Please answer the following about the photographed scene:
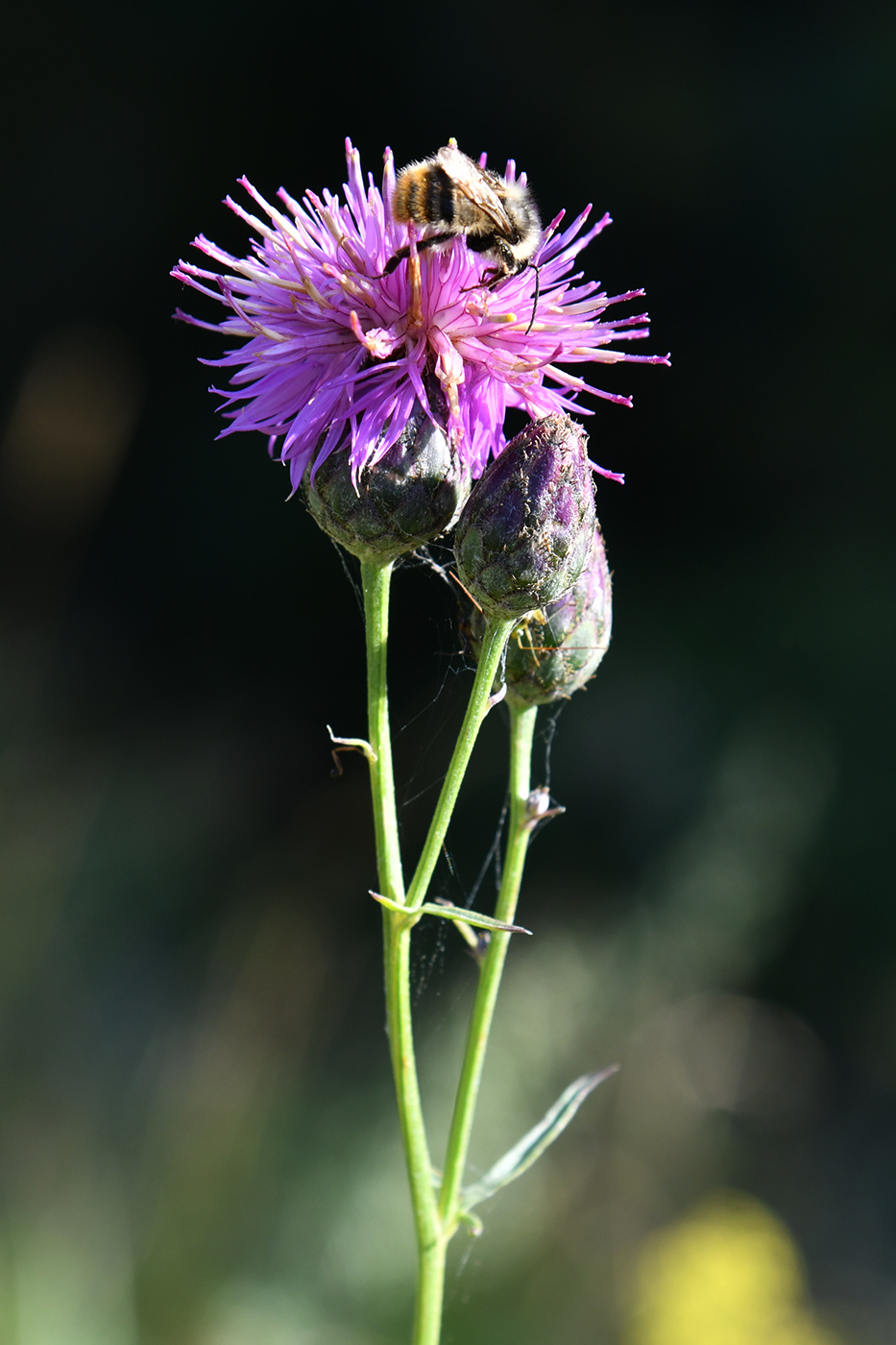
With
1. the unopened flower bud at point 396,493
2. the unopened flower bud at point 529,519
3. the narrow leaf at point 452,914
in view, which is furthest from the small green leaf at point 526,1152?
the unopened flower bud at point 396,493

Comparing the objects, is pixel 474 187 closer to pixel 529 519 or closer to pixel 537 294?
pixel 537 294

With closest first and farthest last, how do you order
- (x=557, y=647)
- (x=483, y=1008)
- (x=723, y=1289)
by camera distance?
(x=483, y=1008)
(x=557, y=647)
(x=723, y=1289)

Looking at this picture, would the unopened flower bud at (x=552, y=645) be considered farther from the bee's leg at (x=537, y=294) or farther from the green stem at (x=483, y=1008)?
the bee's leg at (x=537, y=294)

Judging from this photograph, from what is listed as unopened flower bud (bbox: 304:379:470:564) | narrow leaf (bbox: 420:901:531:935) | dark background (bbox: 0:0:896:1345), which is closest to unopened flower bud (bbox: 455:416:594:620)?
unopened flower bud (bbox: 304:379:470:564)

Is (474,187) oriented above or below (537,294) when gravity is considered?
above

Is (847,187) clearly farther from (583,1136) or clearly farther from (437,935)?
(583,1136)

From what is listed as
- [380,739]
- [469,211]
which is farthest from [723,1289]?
[469,211]

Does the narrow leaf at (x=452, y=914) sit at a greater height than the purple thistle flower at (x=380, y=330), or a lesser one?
lesser
